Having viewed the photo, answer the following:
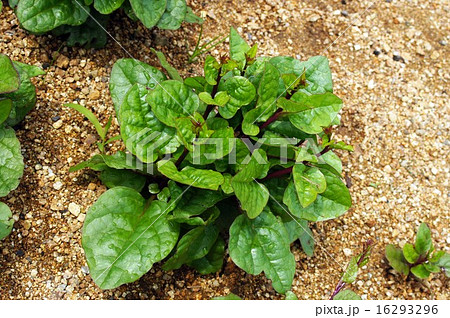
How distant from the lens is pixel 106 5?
268cm

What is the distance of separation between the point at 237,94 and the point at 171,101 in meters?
0.29

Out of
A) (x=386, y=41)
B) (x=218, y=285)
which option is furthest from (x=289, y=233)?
(x=386, y=41)

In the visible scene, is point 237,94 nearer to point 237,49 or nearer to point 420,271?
point 237,49

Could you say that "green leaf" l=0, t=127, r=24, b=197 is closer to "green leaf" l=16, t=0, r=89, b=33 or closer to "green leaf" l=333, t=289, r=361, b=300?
"green leaf" l=16, t=0, r=89, b=33

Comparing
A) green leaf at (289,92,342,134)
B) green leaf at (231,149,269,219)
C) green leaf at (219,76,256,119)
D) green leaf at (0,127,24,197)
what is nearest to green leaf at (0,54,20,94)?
green leaf at (0,127,24,197)

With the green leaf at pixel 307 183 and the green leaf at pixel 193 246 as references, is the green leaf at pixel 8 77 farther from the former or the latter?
the green leaf at pixel 307 183

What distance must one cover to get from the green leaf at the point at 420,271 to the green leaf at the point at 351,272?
30 cm

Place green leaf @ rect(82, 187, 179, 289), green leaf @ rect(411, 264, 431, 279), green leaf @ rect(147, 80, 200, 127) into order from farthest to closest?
green leaf @ rect(411, 264, 431, 279)
green leaf @ rect(147, 80, 200, 127)
green leaf @ rect(82, 187, 179, 289)

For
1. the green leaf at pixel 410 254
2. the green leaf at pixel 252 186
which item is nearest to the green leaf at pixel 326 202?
the green leaf at pixel 252 186

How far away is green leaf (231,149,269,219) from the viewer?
7.24 ft

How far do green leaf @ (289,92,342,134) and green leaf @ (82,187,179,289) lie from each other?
27.3 inches

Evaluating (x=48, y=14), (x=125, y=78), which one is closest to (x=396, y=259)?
(x=125, y=78)

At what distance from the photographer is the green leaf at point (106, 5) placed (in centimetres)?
267
